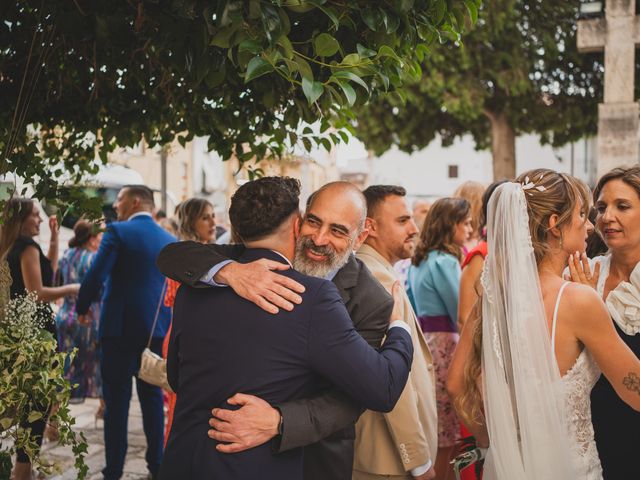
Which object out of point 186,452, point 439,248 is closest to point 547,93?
point 439,248

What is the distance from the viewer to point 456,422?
4.83 meters

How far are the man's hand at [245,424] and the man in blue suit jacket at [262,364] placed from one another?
40 mm

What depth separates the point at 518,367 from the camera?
263 cm

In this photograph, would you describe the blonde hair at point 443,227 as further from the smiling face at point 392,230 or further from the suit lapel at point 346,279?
the suit lapel at point 346,279

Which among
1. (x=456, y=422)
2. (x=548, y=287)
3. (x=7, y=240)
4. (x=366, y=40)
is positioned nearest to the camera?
(x=366, y=40)

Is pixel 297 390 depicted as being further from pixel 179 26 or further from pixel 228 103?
pixel 228 103

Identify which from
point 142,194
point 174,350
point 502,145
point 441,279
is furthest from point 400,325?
point 502,145

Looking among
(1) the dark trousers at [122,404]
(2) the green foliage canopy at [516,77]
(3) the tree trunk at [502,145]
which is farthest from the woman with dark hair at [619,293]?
(3) the tree trunk at [502,145]

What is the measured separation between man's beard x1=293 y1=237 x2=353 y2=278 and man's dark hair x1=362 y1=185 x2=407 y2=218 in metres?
1.03

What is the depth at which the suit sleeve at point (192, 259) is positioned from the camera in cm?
248

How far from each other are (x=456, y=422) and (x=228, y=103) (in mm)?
2833

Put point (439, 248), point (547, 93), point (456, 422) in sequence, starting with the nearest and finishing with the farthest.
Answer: point (456, 422) → point (439, 248) → point (547, 93)

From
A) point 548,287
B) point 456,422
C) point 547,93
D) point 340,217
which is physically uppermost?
point 547,93

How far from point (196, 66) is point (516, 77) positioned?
1211cm
